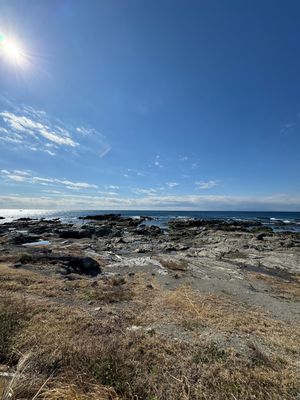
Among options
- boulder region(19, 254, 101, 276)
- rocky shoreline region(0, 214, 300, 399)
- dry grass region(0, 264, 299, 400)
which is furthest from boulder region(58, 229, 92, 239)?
dry grass region(0, 264, 299, 400)

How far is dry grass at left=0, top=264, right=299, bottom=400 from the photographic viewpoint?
3563mm

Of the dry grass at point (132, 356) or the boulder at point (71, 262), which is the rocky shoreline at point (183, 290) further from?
the dry grass at point (132, 356)

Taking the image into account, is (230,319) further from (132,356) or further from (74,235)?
(74,235)

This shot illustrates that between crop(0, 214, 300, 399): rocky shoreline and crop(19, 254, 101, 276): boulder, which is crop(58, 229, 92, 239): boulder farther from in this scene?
crop(19, 254, 101, 276): boulder

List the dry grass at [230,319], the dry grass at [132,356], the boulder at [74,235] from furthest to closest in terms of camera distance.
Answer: the boulder at [74,235] < the dry grass at [230,319] < the dry grass at [132,356]

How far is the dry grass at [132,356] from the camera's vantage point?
11.7 ft

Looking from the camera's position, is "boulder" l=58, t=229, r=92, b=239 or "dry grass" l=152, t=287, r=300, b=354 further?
"boulder" l=58, t=229, r=92, b=239

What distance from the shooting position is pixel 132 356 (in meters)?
4.57

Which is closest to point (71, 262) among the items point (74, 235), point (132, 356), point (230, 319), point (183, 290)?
point (183, 290)

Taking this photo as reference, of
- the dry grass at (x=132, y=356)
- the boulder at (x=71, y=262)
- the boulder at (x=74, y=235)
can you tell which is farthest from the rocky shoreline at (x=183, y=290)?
the boulder at (x=74, y=235)

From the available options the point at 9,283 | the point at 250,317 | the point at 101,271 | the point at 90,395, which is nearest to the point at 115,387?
the point at 90,395

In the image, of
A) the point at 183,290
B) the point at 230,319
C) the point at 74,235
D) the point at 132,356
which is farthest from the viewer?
the point at 74,235

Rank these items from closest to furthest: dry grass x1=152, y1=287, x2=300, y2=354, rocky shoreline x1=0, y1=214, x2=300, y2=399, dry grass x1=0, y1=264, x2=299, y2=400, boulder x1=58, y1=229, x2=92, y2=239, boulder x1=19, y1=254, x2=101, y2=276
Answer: dry grass x1=0, y1=264, x2=299, y2=400
dry grass x1=152, y1=287, x2=300, y2=354
rocky shoreline x1=0, y1=214, x2=300, y2=399
boulder x1=19, y1=254, x2=101, y2=276
boulder x1=58, y1=229, x2=92, y2=239

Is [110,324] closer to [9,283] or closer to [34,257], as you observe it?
[9,283]
